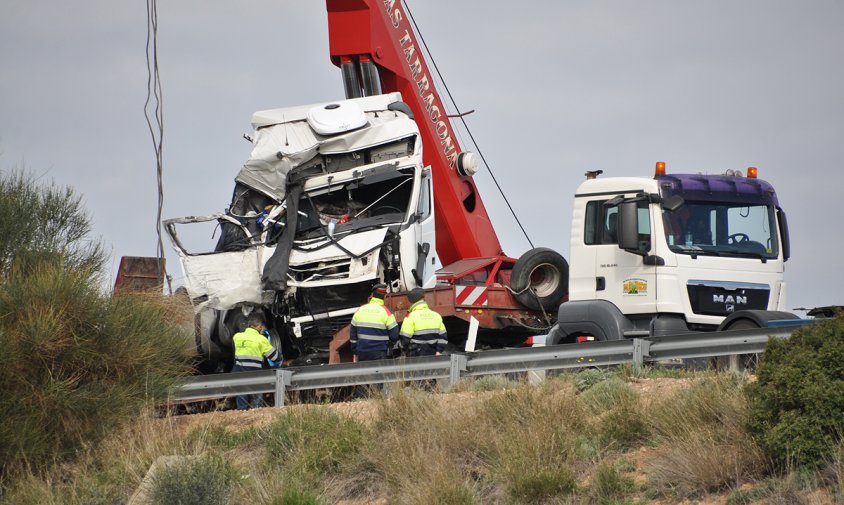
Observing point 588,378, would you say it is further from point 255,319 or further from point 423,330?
point 255,319

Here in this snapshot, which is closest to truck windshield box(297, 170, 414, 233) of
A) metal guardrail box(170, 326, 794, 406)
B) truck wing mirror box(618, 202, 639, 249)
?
metal guardrail box(170, 326, 794, 406)

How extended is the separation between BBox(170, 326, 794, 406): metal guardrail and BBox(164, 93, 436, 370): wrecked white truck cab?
206 centimetres

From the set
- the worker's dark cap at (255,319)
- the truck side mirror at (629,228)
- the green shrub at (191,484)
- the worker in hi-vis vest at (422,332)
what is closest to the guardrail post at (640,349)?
the truck side mirror at (629,228)

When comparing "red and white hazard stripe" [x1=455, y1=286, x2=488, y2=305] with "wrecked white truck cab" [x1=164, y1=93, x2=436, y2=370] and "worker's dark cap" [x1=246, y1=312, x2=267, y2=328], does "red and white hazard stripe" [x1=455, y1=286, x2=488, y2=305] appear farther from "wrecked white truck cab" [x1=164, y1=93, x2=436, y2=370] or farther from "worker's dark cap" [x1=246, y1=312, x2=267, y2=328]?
"worker's dark cap" [x1=246, y1=312, x2=267, y2=328]

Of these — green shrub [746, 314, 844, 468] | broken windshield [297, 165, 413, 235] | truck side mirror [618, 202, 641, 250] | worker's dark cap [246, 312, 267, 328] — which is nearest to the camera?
green shrub [746, 314, 844, 468]

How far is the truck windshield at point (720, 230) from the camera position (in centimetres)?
1274

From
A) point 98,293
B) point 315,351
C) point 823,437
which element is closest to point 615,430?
point 823,437

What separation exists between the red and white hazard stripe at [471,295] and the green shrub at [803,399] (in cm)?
682

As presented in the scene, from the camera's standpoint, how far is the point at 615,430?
8.92 m

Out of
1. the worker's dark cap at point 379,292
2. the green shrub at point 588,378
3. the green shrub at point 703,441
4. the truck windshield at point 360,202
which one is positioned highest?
the truck windshield at point 360,202

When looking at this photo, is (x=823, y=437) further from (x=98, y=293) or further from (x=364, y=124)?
(x=364, y=124)

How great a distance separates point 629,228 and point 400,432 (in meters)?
4.31

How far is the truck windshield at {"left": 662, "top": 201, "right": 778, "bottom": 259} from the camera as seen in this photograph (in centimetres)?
1274

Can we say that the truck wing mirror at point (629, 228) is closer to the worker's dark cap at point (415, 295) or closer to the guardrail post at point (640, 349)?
the guardrail post at point (640, 349)
